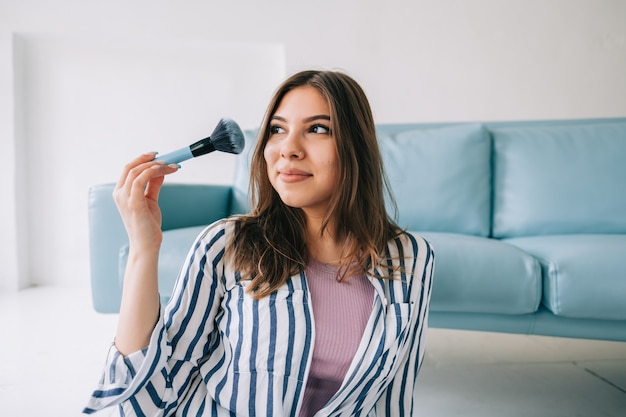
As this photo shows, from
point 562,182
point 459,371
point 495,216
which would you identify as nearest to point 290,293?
point 459,371

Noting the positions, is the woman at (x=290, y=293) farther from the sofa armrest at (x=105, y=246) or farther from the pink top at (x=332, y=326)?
the sofa armrest at (x=105, y=246)

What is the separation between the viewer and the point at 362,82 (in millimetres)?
3176

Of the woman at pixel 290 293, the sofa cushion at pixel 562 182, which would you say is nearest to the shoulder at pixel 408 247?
the woman at pixel 290 293

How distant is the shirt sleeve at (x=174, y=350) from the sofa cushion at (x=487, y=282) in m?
0.67

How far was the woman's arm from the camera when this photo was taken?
729 millimetres

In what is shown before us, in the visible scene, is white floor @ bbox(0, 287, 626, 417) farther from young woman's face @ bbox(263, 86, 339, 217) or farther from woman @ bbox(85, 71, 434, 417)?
young woman's face @ bbox(263, 86, 339, 217)

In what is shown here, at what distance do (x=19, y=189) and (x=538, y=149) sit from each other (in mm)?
2975

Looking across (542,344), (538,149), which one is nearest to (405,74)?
(538,149)

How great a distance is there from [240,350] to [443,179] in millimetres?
1230

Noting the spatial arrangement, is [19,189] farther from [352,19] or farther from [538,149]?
[538,149]

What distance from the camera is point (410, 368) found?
0.91 m

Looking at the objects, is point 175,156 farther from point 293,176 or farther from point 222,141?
point 293,176

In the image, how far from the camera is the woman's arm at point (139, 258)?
0.73 meters

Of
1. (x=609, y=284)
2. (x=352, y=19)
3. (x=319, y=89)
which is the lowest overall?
(x=609, y=284)
